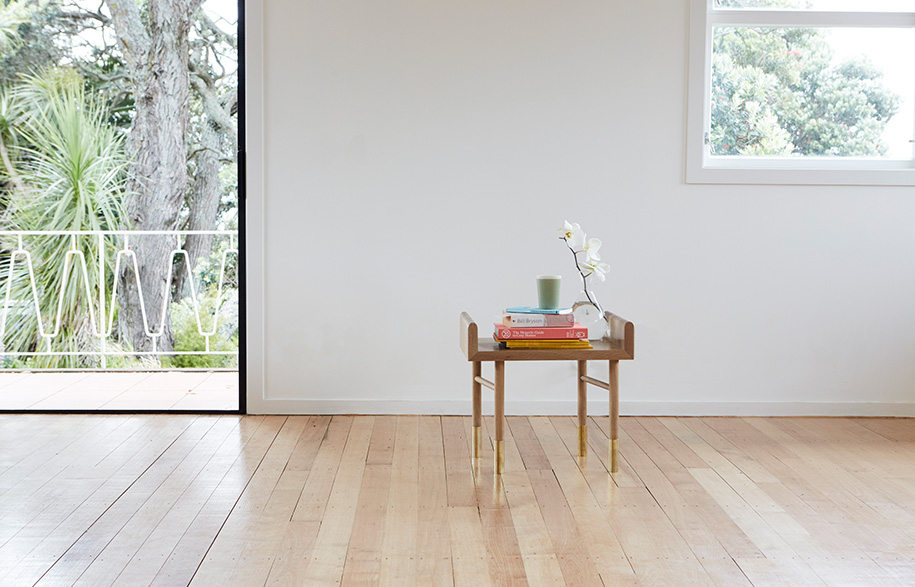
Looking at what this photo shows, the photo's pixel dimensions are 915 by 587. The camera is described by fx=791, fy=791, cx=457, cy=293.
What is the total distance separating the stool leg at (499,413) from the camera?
2.53 meters

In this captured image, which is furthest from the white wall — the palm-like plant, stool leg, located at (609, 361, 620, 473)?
the palm-like plant

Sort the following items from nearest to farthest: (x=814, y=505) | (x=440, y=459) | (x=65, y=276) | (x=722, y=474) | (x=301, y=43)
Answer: (x=814, y=505)
(x=722, y=474)
(x=440, y=459)
(x=301, y=43)
(x=65, y=276)

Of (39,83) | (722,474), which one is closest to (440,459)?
(722,474)

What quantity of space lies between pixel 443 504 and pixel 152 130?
4143 mm

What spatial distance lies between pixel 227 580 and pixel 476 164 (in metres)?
2.09

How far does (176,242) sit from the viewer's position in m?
5.50

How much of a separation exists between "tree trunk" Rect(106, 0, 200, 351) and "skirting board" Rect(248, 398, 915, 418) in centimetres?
236

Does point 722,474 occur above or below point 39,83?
below

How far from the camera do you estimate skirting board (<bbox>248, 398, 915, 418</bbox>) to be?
346cm

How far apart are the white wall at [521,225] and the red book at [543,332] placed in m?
0.86

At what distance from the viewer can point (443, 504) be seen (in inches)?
91.1

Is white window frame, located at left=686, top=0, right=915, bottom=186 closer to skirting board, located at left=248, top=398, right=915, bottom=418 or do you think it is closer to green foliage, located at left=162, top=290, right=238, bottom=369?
skirting board, located at left=248, top=398, right=915, bottom=418

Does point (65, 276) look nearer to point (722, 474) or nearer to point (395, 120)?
point (395, 120)

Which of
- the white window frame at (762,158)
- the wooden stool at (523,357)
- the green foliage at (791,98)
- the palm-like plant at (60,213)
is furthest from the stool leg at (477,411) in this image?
the palm-like plant at (60,213)
